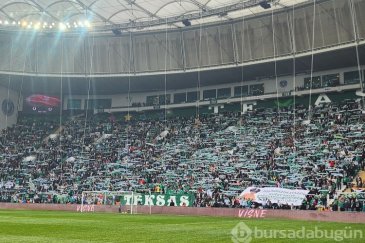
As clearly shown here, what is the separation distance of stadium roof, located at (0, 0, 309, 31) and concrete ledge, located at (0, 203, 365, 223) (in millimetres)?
18815

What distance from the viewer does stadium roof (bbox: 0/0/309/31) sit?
46531 mm

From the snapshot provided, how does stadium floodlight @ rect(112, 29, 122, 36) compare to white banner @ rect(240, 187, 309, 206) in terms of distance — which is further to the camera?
stadium floodlight @ rect(112, 29, 122, 36)

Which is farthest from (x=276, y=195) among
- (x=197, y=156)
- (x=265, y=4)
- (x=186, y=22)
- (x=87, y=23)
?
(x=87, y=23)

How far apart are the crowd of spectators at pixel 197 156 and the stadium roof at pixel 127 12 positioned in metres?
10.6

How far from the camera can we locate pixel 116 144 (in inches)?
2178

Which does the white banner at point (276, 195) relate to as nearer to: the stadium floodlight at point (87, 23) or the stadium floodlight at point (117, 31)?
the stadium floodlight at point (117, 31)

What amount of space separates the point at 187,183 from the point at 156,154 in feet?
29.4

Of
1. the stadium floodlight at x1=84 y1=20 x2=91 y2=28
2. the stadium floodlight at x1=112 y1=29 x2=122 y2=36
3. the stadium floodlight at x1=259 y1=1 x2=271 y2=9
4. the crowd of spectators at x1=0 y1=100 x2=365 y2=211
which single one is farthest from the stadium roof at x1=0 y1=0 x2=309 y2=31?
the crowd of spectators at x1=0 y1=100 x2=365 y2=211

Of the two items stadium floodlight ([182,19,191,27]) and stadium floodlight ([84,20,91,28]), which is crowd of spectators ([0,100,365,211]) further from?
stadium floodlight ([84,20,91,28])

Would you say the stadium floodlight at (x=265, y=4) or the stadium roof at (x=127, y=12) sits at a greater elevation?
the stadium roof at (x=127, y=12)

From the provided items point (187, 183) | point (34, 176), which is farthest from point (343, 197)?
point (34, 176)

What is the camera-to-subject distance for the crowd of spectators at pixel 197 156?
124ft

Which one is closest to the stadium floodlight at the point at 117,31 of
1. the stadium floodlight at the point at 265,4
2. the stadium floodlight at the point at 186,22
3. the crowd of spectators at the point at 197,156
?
the stadium floodlight at the point at 186,22

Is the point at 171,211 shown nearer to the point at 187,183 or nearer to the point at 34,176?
the point at 187,183
